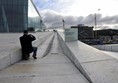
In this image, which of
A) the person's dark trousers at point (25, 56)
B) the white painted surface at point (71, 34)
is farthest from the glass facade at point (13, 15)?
the person's dark trousers at point (25, 56)

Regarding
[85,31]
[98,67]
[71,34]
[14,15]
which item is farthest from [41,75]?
[85,31]

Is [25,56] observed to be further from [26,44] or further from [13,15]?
[13,15]

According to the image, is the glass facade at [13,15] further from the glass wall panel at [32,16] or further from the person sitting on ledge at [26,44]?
the person sitting on ledge at [26,44]

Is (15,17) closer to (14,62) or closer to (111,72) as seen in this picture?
(14,62)

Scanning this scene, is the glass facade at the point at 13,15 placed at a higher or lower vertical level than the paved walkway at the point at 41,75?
higher

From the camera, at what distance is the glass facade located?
43.1 m

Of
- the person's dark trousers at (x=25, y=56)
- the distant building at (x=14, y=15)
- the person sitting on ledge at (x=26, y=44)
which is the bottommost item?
the person's dark trousers at (x=25, y=56)

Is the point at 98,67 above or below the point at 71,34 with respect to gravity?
below

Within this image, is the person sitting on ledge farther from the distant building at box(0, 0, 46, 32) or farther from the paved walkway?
the distant building at box(0, 0, 46, 32)

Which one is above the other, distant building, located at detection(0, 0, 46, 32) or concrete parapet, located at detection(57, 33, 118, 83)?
distant building, located at detection(0, 0, 46, 32)

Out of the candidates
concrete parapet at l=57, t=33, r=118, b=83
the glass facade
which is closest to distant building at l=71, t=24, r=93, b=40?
the glass facade

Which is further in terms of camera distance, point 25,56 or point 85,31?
point 85,31

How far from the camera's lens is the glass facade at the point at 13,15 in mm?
43125

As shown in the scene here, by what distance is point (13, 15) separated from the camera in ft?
147
